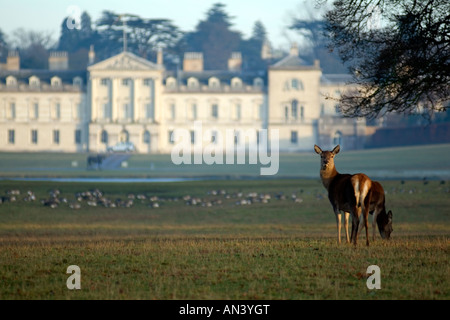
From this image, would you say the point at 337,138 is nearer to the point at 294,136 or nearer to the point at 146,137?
the point at 294,136

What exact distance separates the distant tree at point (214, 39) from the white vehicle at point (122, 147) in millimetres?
40110

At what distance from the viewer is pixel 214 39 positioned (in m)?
130

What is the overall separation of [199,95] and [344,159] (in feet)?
104

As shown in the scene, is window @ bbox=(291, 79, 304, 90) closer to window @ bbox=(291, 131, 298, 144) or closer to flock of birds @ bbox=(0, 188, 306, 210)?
window @ bbox=(291, 131, 298, 144)

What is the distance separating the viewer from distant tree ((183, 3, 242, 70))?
130 m

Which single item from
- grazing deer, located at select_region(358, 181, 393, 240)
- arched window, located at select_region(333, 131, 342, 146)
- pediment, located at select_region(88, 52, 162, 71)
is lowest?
grazing deer, located at select_region(358, 181, 393, 240)

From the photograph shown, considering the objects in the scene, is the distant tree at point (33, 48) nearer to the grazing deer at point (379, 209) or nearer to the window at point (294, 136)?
the window at point (294, 136)

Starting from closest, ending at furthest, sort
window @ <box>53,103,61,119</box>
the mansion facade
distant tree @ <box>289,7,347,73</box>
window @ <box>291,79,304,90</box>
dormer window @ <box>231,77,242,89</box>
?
the mansion facade → window @ <box>53,103,61,119</box> → window @ <box>291,79,304,90</box> → dormer window @ <box>231,77,242,89</box> → distant tree @ <box>289,7,347,73</box>

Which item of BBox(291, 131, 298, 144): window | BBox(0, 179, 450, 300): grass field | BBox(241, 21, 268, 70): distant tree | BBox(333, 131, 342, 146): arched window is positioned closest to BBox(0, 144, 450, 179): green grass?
BBox(333, 131, 342, 146): arched window

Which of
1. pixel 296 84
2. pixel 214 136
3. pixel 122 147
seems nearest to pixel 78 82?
pixel 122 147

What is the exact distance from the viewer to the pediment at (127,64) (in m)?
96.1

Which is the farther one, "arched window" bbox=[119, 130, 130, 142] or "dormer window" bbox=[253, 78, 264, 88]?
"dormer window" bbox=[253, 78, 264, 88]

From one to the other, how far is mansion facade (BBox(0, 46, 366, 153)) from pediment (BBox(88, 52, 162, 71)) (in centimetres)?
11

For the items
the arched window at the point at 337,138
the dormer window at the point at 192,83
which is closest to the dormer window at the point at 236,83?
the dormer window at the point at 192,83
